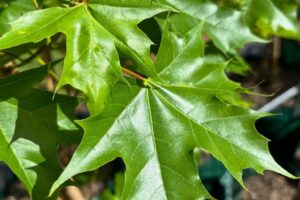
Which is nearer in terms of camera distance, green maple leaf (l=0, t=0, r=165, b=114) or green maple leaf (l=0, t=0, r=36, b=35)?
green maple leaf (l=0, t=0, r=165, b=114)

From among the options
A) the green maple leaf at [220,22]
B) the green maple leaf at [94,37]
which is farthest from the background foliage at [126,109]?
the green maple leaf at [220,22]

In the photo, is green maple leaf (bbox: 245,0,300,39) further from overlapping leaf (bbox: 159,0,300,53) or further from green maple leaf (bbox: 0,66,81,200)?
green maple leaf (bbox: 0,66,81,200)

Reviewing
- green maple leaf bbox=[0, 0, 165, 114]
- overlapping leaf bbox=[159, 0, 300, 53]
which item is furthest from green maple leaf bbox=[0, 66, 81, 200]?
overlapping leaf bbox=[159, 0, 300, 53]

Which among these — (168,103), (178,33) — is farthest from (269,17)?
(168,103)

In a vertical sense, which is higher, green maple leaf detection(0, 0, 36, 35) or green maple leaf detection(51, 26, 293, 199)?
green maple leaf detection(0, 0, 36, 35)

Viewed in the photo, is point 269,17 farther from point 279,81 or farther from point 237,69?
point 279,81

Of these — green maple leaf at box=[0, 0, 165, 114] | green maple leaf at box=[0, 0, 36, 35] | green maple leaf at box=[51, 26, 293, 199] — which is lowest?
green maple leaf at box=[51, 26, 293, 199]

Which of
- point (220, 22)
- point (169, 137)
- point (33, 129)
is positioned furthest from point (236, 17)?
point (33, 129)
